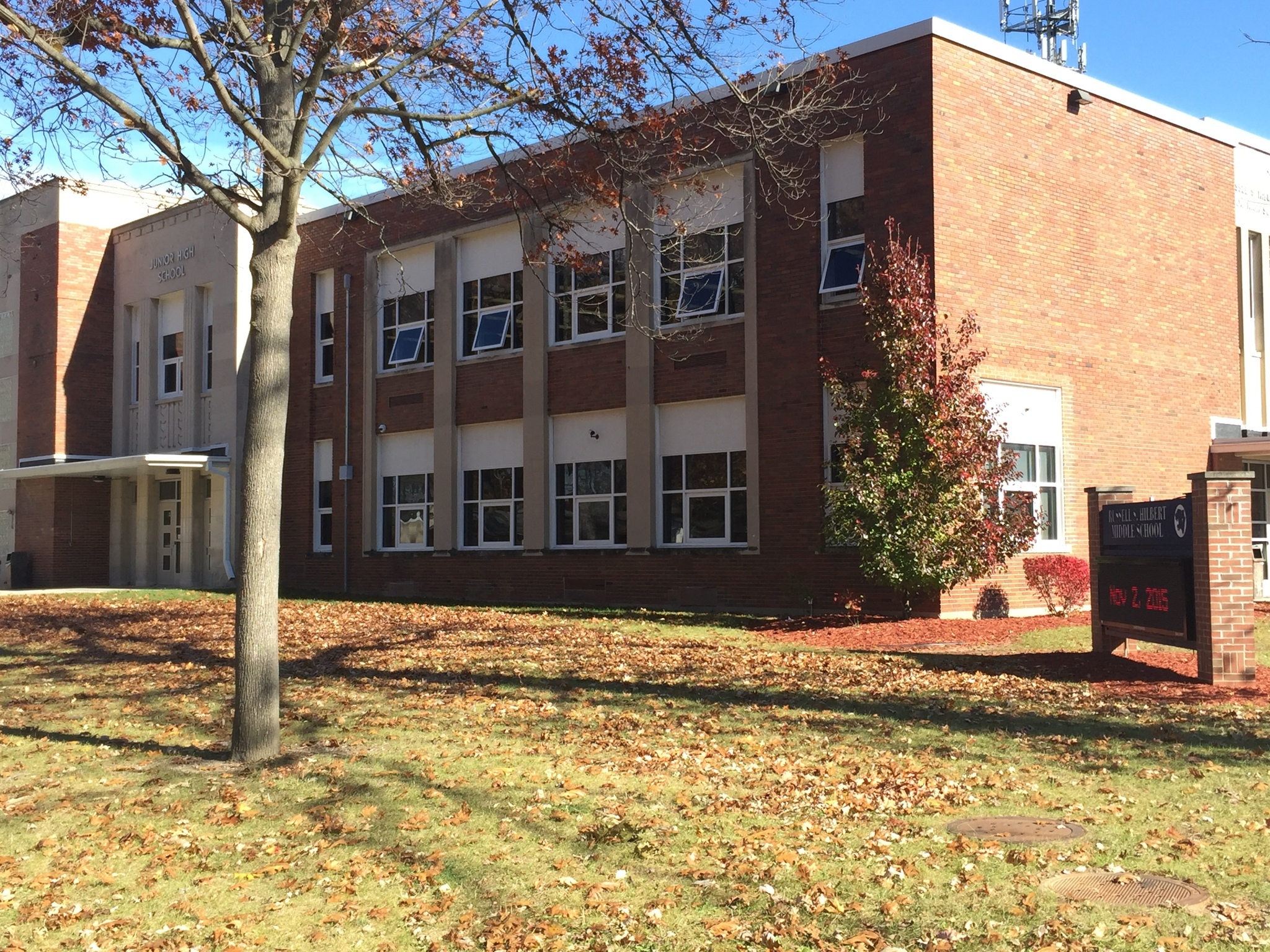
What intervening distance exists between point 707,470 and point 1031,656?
906 cm

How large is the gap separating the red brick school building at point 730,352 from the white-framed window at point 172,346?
0.50m

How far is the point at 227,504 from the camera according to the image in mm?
31516

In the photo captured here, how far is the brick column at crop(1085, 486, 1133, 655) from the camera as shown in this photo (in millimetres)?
13141

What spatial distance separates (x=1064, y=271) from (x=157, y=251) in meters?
24.0

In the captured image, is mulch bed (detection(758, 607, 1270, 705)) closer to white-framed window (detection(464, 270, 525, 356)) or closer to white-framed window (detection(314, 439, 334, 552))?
white-framed window (detection(464, 270, 525, 356))

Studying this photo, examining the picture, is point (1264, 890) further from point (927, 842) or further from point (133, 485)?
point (133, 485)

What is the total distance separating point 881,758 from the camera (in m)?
8.72

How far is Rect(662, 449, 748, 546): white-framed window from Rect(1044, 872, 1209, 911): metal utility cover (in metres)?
15.4

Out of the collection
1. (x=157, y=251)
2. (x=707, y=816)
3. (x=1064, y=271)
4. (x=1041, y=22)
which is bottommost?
(x=707, y=816)

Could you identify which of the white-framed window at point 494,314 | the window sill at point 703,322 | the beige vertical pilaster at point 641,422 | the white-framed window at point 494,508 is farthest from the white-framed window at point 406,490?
the window sill at point 703,322

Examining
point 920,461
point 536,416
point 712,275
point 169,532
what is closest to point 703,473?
point 712,275

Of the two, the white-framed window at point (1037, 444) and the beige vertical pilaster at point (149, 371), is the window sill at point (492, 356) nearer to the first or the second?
the white-framed window at point (1037, 444)

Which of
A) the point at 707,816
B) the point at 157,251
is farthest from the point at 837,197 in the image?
the point at 157,251

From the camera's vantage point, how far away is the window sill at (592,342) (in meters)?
23.6
